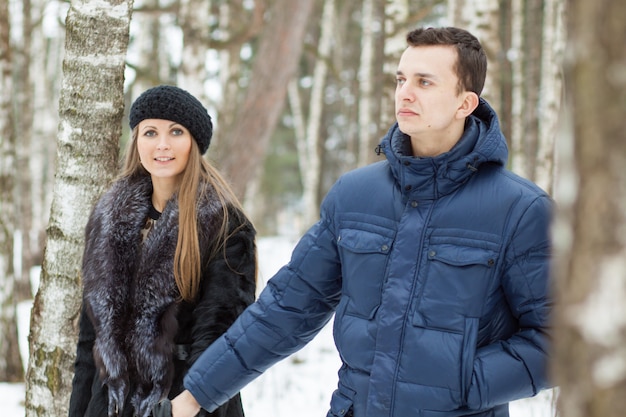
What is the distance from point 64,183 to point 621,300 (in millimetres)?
2921

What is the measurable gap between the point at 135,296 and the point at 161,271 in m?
0.14

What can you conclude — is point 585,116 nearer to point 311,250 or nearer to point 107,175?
point 311,250

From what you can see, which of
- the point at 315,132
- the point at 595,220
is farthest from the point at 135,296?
the point at 315,132

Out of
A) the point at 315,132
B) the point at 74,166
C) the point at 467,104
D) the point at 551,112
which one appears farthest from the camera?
the point at 315,132

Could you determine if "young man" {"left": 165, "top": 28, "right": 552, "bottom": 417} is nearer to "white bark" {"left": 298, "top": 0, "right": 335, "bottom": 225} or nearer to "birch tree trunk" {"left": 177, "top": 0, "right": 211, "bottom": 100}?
"birch tree trunk" {"left": 177, "top": 0, "right": 211, "bottom": 100}

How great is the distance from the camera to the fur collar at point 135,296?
272 cm

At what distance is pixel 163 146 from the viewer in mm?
2873

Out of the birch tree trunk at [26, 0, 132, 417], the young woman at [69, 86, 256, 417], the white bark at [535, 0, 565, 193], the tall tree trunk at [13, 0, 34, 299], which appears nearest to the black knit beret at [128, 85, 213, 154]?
the young woman at [69, 86, 256, 417]

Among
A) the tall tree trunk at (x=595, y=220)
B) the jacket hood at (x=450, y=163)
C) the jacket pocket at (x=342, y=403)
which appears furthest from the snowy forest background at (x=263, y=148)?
the jacket pocket at (x=342, y=403)

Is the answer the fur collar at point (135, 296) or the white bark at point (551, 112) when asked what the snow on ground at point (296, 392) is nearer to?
the fur collar at point (135, 296)

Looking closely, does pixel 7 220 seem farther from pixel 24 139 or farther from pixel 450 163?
pixel 450 163

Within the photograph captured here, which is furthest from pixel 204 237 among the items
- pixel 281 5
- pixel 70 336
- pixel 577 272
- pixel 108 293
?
pixel 281 5

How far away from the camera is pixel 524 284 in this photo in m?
2.07

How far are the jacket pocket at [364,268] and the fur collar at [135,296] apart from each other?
2.38 feet
